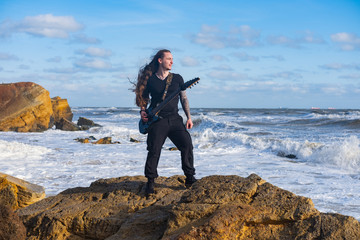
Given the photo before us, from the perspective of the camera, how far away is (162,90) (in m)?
4.71

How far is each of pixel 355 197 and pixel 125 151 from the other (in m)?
8.52

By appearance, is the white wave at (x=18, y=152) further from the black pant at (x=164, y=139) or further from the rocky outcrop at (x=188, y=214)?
the black pant at (x=164, y=139)

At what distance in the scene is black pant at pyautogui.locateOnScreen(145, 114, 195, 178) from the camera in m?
4.56

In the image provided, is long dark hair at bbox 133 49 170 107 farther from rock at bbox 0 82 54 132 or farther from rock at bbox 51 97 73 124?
rock at bbox 51 97 73 124

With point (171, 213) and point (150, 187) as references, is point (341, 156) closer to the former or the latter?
point (150, 187)

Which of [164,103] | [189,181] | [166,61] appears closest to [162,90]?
[164,103]

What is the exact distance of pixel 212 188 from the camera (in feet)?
11.9

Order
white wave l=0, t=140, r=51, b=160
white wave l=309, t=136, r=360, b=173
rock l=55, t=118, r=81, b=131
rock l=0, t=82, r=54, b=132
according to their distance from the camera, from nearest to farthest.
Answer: white wave l=309, t=136, r=360, b=173
white wave l=0, t=140, r=51, b=160
rock l=0, t=82, r=54, b=132
rock l=55, t=118, r=81, b=131

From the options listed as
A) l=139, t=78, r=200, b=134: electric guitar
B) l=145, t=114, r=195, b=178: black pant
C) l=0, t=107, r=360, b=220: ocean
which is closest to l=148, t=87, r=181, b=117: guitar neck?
l=139, t=78, r=200, b=134: electric guitar

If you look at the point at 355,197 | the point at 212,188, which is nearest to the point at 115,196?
the point at 212,188

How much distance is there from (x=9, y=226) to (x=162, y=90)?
7.25 ft

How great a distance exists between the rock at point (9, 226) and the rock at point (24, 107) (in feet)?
62.7

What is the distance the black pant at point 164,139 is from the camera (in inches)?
180

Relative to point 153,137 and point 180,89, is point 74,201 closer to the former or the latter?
point 153,137
